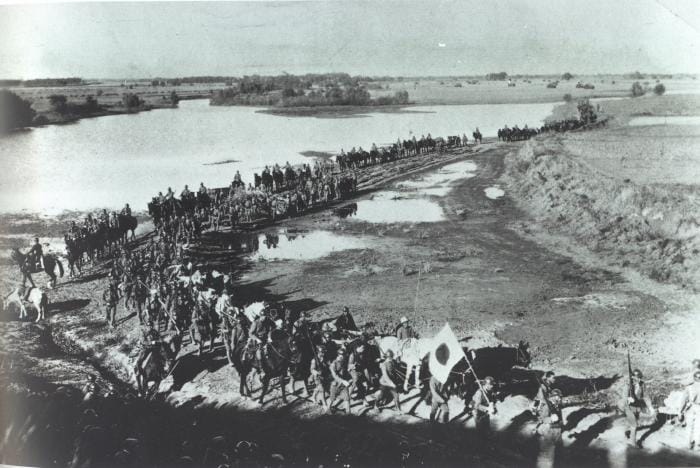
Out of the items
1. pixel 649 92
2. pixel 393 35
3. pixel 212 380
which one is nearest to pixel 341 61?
pixel 393 35

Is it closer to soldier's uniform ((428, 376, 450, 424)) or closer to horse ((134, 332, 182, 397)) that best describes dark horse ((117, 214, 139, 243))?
horse ((134, 332, 182, 397))

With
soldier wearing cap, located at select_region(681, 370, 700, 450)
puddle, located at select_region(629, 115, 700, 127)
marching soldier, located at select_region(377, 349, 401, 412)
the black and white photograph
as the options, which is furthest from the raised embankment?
puddle, located at select_region(629, 115, 700, 127)

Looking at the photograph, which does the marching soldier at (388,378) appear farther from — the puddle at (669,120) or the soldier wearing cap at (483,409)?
the puddle at (669,120)

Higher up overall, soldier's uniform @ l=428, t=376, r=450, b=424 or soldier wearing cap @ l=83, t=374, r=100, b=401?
soldier's uniform @ l=428, t=376, r=450, b=424

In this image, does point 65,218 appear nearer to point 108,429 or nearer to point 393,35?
point 108,429

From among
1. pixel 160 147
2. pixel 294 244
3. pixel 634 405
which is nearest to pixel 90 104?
pixel 160 147

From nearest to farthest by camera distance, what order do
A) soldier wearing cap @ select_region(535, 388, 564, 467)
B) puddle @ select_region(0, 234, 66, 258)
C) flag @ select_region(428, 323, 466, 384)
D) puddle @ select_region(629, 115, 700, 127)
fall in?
soldier wearing cap @ select_region(535, 388, 564, 467) < flag @ select_region(428, 323, 466, 384) < puddle @ select_region(0, 234, 66, 258) < puddle @ select_region(629, 115, 700, 127)

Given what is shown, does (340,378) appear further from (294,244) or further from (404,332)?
(294,244)
